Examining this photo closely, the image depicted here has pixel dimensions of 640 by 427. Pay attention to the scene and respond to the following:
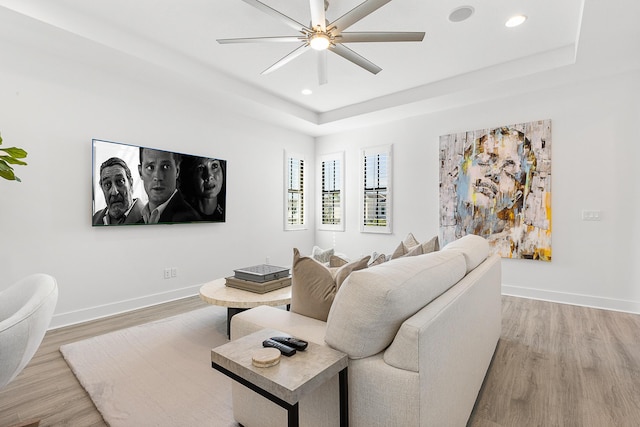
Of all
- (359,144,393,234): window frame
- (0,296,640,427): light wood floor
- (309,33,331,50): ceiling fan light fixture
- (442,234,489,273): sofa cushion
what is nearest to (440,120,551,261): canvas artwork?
(359,144,393,234): window frame

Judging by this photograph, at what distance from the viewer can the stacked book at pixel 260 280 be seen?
254 centimetres

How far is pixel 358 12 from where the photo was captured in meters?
2.08

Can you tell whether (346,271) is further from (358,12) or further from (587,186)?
(587,186)

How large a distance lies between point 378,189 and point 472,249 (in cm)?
330

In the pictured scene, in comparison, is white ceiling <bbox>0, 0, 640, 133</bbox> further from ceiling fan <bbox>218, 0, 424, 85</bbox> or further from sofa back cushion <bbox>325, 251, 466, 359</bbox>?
sofa back cushion <bbox>325, 251, 466, 359</bbox>

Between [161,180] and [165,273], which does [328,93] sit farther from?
[165,273]

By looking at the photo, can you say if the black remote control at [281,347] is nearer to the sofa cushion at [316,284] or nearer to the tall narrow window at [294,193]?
the sofa cushion at [316,284]

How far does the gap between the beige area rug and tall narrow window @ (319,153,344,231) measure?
3263mm

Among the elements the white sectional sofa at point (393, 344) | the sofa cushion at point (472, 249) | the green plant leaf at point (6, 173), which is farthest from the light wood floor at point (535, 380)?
the green plant leaf at point (6, 173)

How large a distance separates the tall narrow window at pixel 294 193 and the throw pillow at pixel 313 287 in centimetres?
393

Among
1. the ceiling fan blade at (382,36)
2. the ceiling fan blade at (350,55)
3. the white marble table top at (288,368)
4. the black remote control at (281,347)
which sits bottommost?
A: the white marble table top at (288,368)

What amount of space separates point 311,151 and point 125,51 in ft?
11.8

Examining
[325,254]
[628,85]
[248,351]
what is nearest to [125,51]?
[325,254]

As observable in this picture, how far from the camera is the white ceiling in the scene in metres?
2.56
